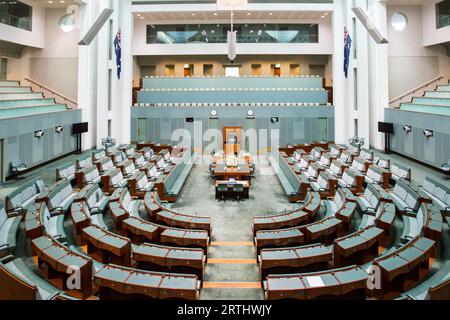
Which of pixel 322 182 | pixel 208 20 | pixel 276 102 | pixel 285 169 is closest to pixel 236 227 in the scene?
pixel 322 182

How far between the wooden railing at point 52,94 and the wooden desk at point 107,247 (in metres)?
13.2

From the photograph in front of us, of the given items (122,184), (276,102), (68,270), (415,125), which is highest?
(276,102)

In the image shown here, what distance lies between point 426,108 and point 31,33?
64.2ft

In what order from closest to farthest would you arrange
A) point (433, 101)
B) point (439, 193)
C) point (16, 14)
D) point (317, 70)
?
point (439, 193) → point (433, 101) → point (16, 14) → point (317, 70)

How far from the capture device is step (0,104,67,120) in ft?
40.0

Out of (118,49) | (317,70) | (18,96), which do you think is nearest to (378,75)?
(317,70)

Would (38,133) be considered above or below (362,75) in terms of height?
below

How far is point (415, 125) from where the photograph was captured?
1484 centimetres

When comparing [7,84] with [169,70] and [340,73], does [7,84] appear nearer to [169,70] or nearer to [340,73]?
[169,70]

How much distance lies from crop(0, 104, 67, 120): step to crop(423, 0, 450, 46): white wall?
19.3 metres

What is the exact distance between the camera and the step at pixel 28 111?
12.2m

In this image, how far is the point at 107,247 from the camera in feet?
21.7
